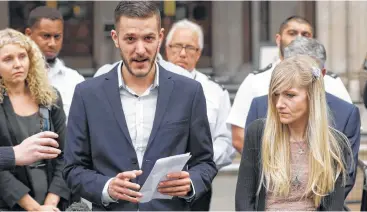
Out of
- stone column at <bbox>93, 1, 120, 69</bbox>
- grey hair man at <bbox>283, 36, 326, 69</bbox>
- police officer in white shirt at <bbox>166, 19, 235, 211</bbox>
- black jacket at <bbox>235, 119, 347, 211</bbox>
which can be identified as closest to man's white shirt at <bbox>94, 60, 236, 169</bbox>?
police officer in white shirt at <bbox>166, 19, 235, 211</bbox>

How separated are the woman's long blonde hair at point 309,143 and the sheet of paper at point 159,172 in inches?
19.2

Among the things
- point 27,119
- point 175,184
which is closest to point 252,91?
point 27,119

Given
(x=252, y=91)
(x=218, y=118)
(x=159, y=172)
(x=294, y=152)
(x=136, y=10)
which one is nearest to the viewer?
(x=159, y=172)

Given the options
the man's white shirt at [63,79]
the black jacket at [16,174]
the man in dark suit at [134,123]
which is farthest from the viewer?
the man's white shirt at [63,79]

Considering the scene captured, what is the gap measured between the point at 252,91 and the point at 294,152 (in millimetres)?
1951

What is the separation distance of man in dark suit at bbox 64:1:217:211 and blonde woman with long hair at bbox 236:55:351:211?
0.84 ft

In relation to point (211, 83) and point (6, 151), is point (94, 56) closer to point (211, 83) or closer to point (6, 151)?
point (211, 83)

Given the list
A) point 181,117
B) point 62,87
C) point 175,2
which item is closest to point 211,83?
point 62,87

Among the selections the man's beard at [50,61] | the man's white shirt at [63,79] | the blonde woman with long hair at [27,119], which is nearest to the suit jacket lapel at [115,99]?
Result: the blonde woman with long hair at [27,119]

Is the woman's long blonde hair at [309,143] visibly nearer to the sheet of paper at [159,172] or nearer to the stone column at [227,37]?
the sheet of paper at [159,172]

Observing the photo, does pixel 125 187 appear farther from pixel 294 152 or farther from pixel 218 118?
pixel 218 118

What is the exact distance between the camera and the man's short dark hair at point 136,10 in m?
4.88

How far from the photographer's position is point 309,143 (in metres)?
4.99

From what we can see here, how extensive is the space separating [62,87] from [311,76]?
2538mm
